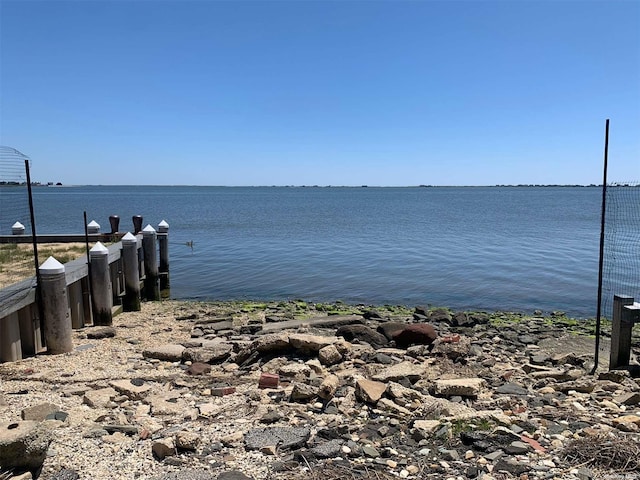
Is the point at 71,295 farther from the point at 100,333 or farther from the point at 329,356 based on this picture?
the point at 329,356

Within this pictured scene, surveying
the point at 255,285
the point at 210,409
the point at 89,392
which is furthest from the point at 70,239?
the point at 210,409

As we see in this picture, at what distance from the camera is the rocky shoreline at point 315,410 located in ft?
15.7

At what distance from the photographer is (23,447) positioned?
4348mm

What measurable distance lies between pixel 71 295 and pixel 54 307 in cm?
197

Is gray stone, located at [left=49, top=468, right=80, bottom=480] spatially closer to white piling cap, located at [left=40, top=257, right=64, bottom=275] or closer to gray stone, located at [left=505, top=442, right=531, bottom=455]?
gray stone, located at [left=505, top=442, right=531, bottom=455]

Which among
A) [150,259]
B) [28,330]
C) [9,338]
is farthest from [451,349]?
[150,259]

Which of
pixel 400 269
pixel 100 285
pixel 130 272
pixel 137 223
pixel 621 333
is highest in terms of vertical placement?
pixel 137 223

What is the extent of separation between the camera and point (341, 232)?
41.6m

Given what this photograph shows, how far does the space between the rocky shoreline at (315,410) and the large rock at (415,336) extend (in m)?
0.02

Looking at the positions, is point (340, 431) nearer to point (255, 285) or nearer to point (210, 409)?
point (210, 409)

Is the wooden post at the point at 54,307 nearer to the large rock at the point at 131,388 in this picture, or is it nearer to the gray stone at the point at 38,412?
the large rock at the point at 131,388

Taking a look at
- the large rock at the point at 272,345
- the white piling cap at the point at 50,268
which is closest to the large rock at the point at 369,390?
the large rock at the point at 272,345

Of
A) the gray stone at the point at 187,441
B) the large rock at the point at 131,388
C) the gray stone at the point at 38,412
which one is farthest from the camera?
the large rock at the point at 131,388

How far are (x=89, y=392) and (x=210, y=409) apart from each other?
1725mm
